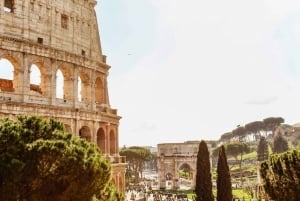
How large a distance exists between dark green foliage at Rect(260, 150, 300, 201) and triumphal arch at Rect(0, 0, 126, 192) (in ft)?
33.0

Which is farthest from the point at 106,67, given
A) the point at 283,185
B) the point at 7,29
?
the point at 283,185

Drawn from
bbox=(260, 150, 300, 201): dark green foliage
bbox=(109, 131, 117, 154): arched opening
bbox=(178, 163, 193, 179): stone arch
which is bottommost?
bbox=(178, 163, 193, 179): stone arch

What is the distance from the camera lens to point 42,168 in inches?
476

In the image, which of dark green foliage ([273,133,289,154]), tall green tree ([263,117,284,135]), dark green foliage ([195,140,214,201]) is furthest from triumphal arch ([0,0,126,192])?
tall green tree ([263,117,284,135])

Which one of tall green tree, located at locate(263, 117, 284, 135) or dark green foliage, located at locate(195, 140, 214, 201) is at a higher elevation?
tall green tree, located at locate(263, 117, 284, 135)

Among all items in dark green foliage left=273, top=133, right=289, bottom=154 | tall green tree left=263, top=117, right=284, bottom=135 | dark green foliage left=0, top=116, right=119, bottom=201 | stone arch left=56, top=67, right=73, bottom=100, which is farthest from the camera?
tall green tree left=263, top=117, right=284, bottom=135

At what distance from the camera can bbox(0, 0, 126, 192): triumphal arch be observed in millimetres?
19828

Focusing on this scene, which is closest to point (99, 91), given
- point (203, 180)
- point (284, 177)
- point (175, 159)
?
point (203, 180)

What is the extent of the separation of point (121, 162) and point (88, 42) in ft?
28.1

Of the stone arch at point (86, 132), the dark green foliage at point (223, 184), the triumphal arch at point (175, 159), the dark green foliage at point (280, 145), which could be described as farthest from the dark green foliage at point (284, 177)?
the dark green foliage at point (280, 145)

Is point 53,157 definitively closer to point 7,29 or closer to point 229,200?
point 7,29

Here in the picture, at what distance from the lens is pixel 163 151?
59875 millimetres

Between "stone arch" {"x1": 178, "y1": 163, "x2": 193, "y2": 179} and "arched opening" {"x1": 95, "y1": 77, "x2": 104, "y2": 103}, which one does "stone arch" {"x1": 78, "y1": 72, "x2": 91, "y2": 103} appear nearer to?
"arched opening" {"x1": 95, "y1": 77, "x2": 104, "y2": 103}

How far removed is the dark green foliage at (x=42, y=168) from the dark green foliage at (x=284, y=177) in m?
9.76
